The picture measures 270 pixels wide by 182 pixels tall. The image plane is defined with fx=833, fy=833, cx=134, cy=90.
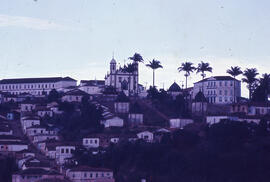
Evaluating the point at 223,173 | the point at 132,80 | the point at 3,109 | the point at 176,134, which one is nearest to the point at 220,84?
the point at 132,80

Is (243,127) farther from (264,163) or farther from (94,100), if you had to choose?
(94,100)

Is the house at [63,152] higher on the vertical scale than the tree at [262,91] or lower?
lower

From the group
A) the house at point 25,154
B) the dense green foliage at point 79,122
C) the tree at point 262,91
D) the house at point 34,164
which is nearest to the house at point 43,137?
the dense green foliage at point 79,122

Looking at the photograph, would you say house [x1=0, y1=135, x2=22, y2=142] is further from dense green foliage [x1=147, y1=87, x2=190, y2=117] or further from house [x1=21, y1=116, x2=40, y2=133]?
dense green foliage [x1=147, y1=87, x2=190, y2=117]

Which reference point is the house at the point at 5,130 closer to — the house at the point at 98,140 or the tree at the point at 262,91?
the house at the point at 98,140

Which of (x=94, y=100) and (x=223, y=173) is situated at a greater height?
(x=94, y=100)

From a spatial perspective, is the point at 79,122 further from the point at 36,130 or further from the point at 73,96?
the point at 73,96

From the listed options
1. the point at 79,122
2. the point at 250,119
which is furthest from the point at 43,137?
the point at 250,119
